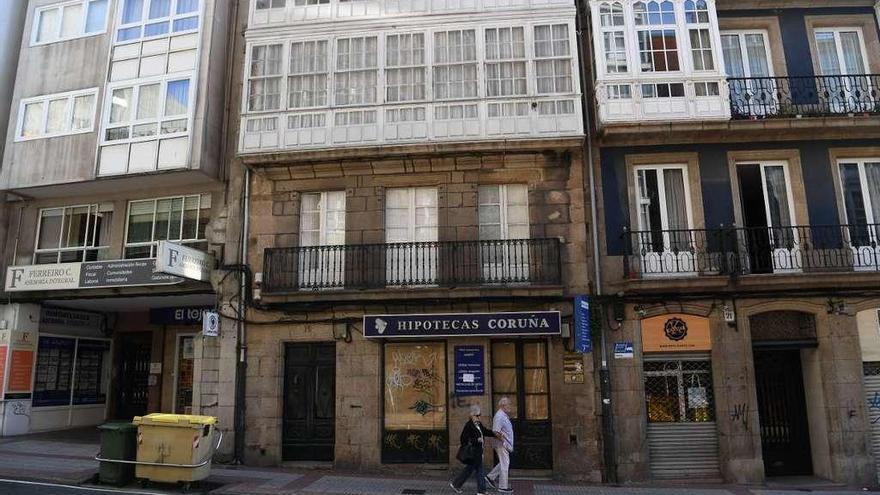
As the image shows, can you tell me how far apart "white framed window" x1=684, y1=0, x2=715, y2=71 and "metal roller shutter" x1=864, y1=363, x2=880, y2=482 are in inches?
281

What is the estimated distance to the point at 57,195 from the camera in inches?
616

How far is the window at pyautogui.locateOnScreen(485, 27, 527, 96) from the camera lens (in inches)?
522

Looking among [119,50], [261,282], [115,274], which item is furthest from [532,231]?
[119,50]

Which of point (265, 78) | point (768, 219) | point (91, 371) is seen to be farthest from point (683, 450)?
point (91, 371)

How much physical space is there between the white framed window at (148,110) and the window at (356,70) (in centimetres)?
379

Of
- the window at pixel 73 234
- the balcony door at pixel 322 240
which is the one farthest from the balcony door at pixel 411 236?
the window at pixel 73 234

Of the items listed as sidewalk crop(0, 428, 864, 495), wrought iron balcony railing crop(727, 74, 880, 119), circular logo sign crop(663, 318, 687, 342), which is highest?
wrought iron balcony railing crop(727, 74, 880, 119)

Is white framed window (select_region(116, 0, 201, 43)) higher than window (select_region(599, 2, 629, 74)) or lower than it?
higher

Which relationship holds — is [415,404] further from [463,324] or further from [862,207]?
[862,207]

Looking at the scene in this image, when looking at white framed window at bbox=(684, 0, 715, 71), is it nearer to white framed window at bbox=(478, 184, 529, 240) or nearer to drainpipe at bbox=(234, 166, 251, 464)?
white framed window at bbox=(478, 184, 529, 240)

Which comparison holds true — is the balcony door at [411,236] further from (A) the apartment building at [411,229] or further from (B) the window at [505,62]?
(B) the window at [505,62]

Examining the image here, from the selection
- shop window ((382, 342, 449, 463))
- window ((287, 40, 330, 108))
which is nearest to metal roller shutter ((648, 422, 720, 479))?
shop window ((382, 342, 449, 463))

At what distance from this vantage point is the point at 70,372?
17000 millimetres

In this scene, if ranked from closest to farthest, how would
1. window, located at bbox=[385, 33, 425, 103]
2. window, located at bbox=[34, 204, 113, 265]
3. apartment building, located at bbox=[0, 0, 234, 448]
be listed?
window, located at bbox=[385, 33, 425, 103], apartment building, located at bbox=[0, 0, 234, 448], window, located at bbox=[34, 204, 113, 265]
